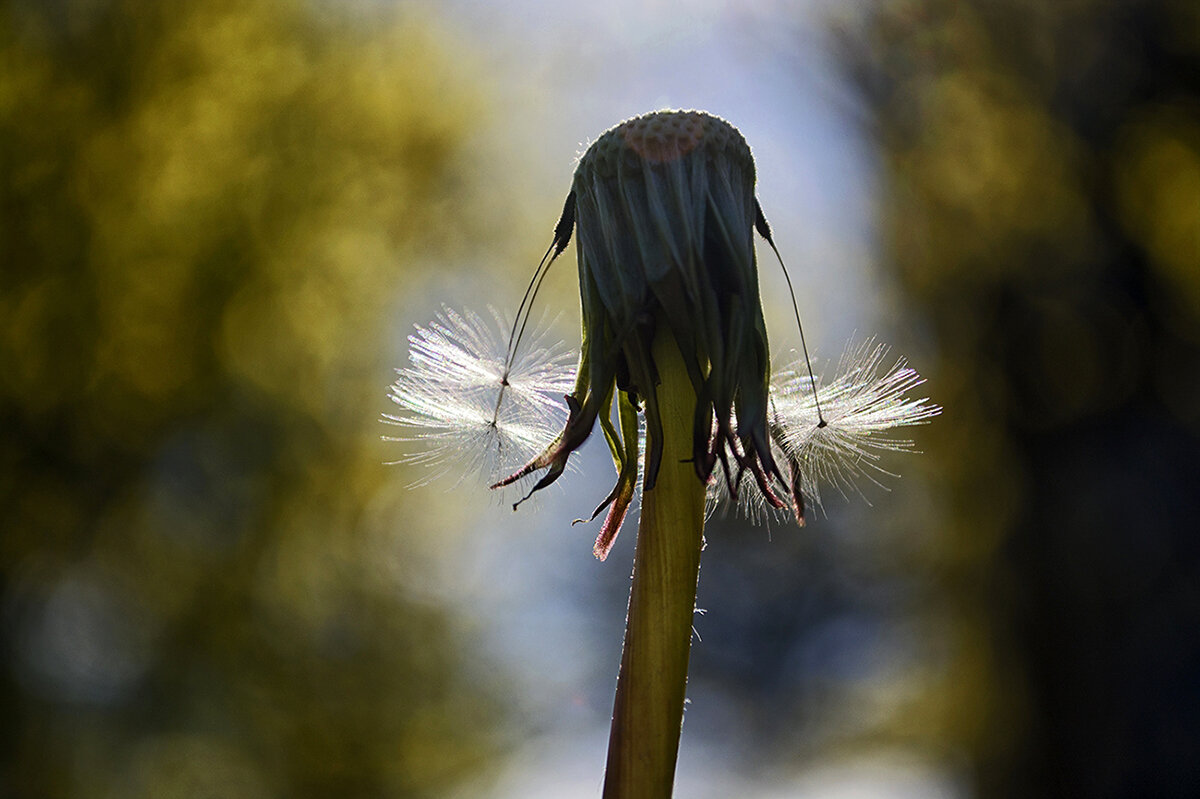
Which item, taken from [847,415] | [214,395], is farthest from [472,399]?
[214,395]

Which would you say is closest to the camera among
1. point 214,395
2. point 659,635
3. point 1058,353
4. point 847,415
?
point 659,635

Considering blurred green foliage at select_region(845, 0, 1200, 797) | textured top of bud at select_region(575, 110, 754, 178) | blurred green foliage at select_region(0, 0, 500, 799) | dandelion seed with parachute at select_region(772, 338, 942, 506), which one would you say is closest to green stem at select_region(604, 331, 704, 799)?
textured top of bud at select_region(575, 110, 754, 178)

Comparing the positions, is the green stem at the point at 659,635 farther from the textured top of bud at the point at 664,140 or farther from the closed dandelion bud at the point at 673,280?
the textured top of bud at the point at 664,140

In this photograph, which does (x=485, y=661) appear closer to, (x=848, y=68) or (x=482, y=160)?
(x=482, y=160)

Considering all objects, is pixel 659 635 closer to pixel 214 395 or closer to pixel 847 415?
pixel 847 415

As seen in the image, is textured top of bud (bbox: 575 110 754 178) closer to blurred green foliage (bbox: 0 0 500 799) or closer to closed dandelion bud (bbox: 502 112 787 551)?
closed dandelion bud (bbox: 502 112 787 551)

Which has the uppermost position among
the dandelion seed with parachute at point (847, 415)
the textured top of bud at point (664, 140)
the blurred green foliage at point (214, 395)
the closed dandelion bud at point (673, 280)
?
the blurred green foliage at point (214, 395)

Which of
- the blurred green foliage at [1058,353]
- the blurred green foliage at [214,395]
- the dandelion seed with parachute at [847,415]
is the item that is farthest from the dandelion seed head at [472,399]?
the blurred green foliage at [214,395]

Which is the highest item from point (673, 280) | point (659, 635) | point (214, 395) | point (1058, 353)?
point (1058, 353)
